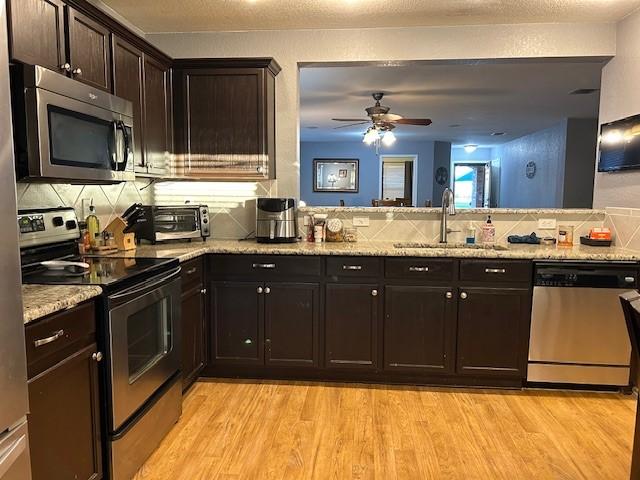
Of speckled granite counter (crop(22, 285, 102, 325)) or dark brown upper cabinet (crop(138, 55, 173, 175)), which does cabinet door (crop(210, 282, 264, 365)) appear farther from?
speckled granite counter (crop(22, 285, 102, 325))

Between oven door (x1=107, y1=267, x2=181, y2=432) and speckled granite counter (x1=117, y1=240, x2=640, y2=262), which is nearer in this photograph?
oven door (x1=107, y1=267, x2=181, y2=432)

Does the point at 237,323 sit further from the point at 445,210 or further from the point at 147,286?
the point at 445,210

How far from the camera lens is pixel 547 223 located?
3469mm

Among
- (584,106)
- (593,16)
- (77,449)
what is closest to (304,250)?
(77,449)

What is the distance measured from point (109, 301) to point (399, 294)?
1.74 metres

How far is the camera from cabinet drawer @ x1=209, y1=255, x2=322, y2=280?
9.92ft

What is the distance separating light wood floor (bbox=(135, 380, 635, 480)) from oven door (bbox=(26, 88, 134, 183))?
4.51 ft

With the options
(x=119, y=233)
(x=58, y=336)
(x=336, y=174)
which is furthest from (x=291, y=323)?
(x=336, y=174)

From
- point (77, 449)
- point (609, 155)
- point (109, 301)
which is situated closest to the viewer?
point (77, 449)

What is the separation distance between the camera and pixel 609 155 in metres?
3.28

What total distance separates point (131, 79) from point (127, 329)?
1.54m

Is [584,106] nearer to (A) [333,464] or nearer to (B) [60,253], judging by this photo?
(A) [333,464]

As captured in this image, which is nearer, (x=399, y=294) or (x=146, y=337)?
(x=146, y=337)

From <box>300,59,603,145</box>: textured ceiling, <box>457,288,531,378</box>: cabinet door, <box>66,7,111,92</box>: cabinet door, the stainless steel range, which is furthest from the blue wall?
the stainless steel range
